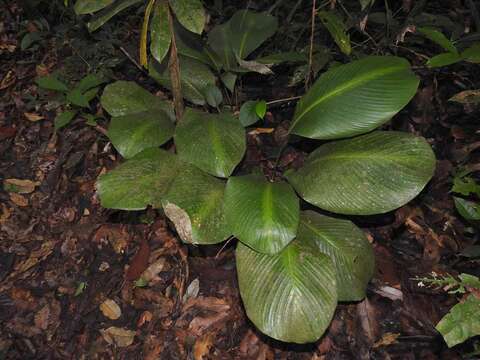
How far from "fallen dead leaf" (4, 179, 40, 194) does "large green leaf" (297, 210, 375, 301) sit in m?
1.47

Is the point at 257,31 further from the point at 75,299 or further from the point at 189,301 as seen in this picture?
the point at 75,299

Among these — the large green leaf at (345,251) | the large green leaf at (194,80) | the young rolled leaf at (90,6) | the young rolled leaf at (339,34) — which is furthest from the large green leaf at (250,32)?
the large green leaf at (345,251)

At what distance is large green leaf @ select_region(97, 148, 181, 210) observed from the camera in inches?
57.4

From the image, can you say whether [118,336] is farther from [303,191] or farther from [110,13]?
[110,13]

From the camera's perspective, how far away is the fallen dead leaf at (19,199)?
2174 mm

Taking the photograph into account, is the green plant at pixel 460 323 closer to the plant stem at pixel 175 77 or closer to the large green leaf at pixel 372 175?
the large green leaf at pixel 372 175

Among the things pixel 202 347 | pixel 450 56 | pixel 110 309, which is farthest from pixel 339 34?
pixel 110 309

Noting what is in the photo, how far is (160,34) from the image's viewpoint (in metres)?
1.32

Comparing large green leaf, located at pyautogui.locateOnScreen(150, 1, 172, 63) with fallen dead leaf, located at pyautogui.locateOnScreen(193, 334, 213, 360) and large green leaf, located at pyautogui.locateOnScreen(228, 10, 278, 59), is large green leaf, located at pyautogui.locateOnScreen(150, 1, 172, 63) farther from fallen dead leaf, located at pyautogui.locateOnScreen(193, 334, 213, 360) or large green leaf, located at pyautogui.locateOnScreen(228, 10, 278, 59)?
fallen dead leaf, located at pyautogui.locateOnScreen(193, 334, 213, 360)

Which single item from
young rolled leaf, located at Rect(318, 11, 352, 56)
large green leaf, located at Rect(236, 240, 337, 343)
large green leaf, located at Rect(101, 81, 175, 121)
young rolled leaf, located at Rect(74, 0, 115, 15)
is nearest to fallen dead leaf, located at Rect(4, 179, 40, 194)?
large green leaf, located at Rect(101, 81, 175, 121)

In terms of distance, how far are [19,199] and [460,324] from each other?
2035mm

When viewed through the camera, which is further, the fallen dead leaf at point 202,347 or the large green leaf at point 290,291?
the fallen dead leaf at point 202,347

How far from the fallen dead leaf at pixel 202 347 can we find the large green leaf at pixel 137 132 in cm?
74

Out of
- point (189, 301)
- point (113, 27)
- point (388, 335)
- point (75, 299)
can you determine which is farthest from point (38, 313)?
point (113, 27)
